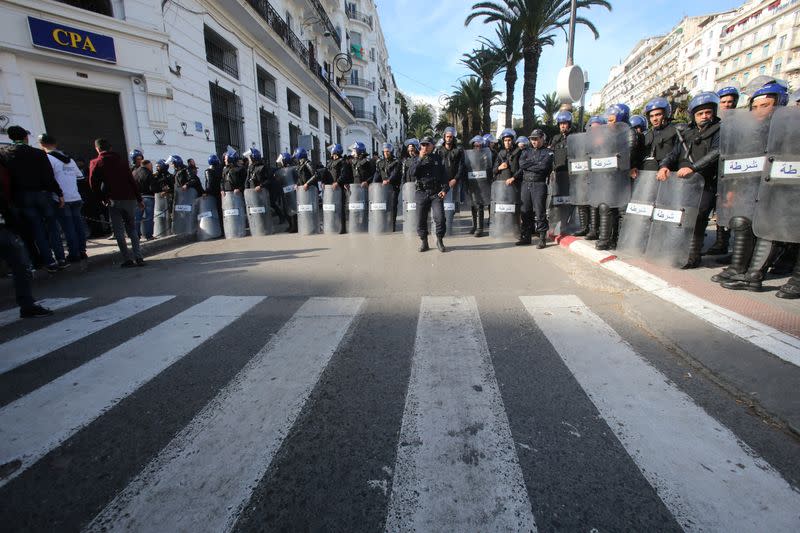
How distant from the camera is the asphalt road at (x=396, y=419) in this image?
1619 mm

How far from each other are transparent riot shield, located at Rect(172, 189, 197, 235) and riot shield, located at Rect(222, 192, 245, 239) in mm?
779

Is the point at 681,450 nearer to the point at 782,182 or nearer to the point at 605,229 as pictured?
the point at 782,182

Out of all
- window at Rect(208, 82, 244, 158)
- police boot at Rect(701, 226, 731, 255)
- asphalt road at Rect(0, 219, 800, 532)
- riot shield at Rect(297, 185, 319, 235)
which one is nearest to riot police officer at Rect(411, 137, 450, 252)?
asphalt road at Rect(0, 219, 800, 532)

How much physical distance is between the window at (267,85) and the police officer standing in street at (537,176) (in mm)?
16630

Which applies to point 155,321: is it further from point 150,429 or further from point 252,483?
point 252,483

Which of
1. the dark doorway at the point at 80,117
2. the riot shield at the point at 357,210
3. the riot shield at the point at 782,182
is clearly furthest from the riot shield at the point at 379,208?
the dark doorway at the point at 80,117

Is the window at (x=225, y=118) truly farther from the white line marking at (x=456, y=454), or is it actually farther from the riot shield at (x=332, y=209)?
the white line marking at (x=456, y=454)

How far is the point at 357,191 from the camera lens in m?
9.43

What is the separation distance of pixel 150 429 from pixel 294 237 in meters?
7.33

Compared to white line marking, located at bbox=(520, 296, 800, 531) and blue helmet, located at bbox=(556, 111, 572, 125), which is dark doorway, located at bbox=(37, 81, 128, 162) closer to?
blue helmet, located at bbox=(556, 111, 572, 125)

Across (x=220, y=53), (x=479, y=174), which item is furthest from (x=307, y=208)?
(x=220, y=53)

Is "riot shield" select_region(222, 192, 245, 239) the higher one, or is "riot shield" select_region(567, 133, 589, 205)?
"riot shield" select_region(567, 133, 589, 205)

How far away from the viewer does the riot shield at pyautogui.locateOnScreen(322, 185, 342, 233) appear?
9.45 m

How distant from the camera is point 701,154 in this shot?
5016mm
